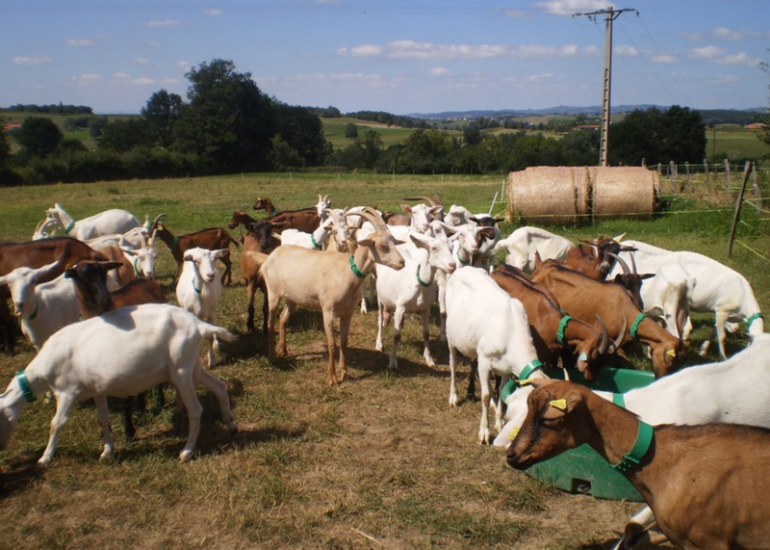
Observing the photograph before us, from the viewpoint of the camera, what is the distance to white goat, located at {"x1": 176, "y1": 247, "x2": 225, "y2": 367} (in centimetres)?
765

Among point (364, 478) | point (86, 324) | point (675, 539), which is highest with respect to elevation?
point (86, 324)

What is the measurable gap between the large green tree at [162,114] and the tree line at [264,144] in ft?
0.42

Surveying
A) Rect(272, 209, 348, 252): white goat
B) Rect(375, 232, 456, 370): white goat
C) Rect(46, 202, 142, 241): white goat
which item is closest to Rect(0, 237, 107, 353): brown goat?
Rect(272, 209, 348, 252): white goat

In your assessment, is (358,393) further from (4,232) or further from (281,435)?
(4,232)

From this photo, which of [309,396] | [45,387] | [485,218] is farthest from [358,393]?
[485,218]

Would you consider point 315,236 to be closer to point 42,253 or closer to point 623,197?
point 42,253

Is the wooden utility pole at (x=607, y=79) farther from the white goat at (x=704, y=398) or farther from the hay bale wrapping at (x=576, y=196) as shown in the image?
the white goat at (x=704, y=398)

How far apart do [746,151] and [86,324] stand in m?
67.5

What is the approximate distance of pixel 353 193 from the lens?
115ft

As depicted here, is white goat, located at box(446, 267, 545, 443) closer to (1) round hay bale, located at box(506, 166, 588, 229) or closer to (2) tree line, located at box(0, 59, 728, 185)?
(1) round hay bale, located at box(506, 166, 588, 229)

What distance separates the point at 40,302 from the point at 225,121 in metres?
62.2

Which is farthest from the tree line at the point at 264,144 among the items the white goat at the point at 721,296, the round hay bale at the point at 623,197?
the white goat at the point at 721,296

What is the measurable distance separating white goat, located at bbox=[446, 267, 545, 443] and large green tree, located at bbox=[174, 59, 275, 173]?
58135mm

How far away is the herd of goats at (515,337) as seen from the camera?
3.55 meters
